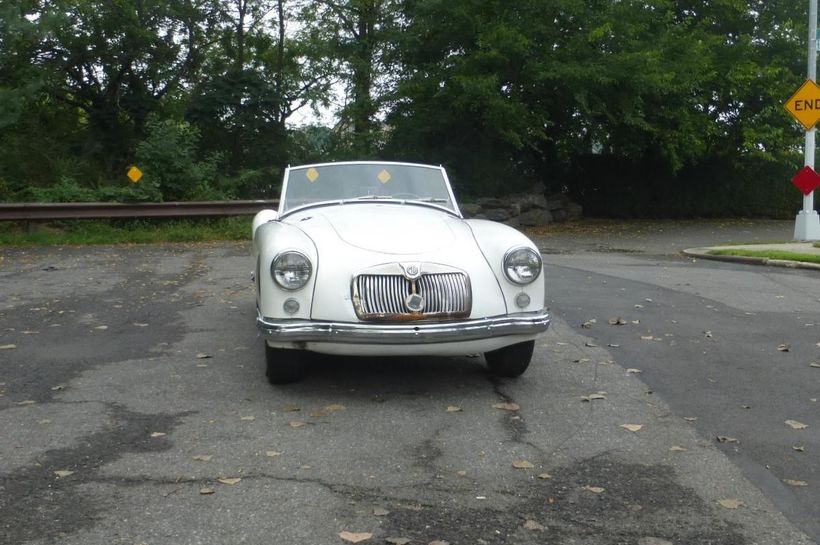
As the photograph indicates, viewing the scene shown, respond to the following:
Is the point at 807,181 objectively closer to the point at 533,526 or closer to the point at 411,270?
the point at 411,270

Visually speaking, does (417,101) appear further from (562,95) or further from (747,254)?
(747,254)

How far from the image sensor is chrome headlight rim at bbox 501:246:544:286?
578 centimetres

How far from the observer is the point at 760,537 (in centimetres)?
354

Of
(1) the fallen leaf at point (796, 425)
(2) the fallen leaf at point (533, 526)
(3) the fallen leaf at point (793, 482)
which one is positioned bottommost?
(3) the fallen leaf at point (793, 482)

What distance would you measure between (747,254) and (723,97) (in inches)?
524

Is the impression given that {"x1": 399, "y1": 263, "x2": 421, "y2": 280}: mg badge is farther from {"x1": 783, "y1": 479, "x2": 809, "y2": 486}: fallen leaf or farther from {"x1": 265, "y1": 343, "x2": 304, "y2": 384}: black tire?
{"x1": 783, "y1": 479, "x2": 809, "y2": 486}: fallen leaf

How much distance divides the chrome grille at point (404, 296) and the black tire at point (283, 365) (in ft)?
1.99

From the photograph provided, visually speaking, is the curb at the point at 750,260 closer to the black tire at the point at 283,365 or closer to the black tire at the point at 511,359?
the black tire at the point at 511,359

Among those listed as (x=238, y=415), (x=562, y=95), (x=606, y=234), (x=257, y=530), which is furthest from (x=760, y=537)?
(x=562, y=95)

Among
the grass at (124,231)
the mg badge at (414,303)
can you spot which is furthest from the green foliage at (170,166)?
the mg badge at (414,303)

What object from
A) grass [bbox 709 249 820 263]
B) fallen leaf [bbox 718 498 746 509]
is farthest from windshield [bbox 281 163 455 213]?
grass [bbox 709 249 820 263]

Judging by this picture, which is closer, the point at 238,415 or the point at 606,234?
the point at 238,415

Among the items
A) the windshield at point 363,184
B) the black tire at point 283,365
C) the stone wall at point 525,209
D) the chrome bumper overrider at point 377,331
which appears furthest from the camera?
the stone wall at point 525,209

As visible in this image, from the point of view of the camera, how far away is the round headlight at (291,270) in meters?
5.55
